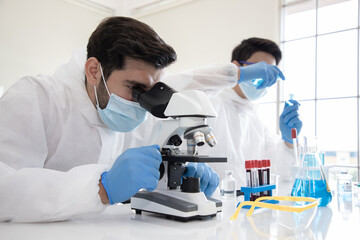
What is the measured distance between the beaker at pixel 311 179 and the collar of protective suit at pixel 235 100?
148cm

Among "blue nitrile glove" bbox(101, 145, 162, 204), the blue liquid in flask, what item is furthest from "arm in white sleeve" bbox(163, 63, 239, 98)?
"blue nitrile glove" bbox(101, 145, 162, 204)

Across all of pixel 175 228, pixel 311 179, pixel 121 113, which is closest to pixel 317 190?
pixel 311 179

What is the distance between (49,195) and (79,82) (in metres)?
0.75

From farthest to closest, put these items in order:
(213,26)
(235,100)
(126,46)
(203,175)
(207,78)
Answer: (213,26) < (235,100) < (207,78) < (126,46) < (203,175)

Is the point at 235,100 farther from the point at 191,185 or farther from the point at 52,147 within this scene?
the point at 191,185

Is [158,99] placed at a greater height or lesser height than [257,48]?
lesser

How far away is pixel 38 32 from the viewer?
20.6 ft

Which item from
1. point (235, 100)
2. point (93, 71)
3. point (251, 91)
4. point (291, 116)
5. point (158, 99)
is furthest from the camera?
point (235, 100)

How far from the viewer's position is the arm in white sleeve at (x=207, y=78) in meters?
2.06

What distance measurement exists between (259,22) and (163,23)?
89.5 inches

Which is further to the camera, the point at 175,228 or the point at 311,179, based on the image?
the point at 311,179

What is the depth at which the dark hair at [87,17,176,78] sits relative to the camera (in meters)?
1.53

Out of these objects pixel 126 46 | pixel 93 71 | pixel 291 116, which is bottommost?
pixel 291 116

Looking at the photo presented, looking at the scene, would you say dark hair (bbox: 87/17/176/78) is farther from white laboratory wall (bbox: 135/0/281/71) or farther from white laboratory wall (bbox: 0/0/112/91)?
white laboratory wall (bbox: 0/0/112/91)
